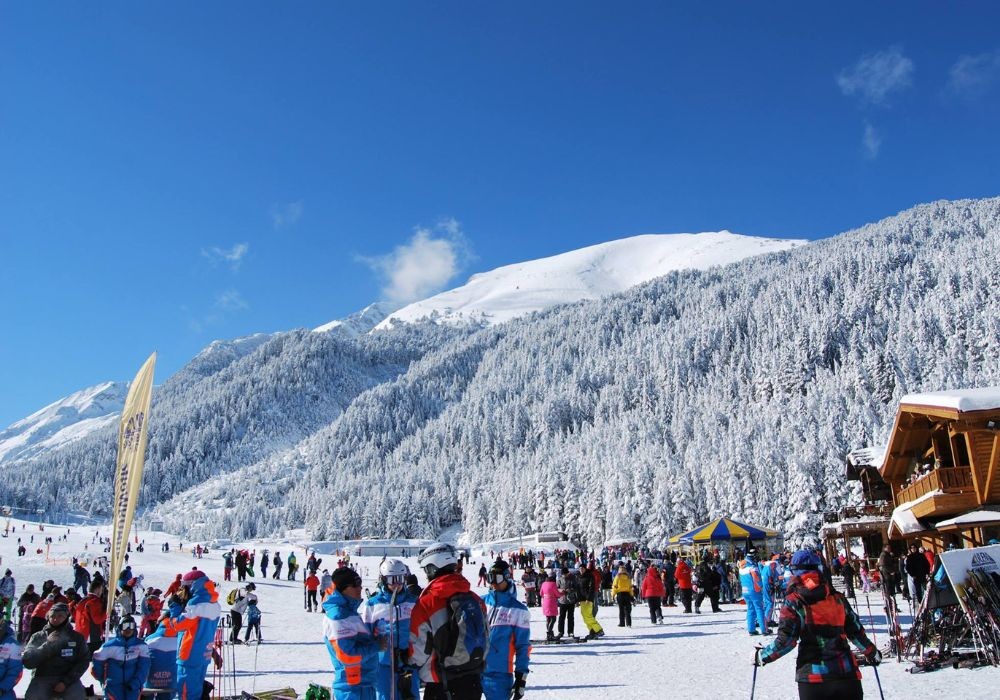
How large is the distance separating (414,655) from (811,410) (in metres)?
71.5

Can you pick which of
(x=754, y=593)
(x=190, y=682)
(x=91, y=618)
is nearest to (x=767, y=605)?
(x=754, y=593)

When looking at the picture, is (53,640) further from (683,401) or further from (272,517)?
(272,517)

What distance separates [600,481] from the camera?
74375mm

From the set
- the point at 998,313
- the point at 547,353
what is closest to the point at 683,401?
the point at 998,313

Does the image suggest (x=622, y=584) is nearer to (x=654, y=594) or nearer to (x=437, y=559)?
(x=654, y=594)

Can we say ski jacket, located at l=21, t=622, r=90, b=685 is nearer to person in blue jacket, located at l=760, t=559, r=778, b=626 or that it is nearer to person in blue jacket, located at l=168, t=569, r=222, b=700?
person in blue jacket, located at l=168, t=569, r=222, b=700

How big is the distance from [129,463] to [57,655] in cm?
414

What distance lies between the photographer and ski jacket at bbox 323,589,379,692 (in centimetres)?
500

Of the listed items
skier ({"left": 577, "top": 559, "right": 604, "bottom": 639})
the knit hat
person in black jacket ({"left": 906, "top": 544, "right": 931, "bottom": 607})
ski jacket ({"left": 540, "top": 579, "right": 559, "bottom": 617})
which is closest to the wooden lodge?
person in black jacket ({"left": 906, "top": 544, "right": 931, "bottom": 607})

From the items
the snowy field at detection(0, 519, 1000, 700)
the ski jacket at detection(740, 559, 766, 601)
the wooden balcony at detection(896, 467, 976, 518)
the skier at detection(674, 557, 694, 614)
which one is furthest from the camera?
the skier at detection(674, 557, 694, 614)

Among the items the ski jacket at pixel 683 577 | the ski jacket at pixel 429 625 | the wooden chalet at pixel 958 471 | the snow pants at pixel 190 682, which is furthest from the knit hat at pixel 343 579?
the wooden chalet at pixel 958 471

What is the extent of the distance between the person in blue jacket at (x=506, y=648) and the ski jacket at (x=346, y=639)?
38.6 inches

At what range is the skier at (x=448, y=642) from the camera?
4.05 m

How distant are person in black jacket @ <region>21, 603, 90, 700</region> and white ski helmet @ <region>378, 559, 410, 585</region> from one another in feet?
8.06
